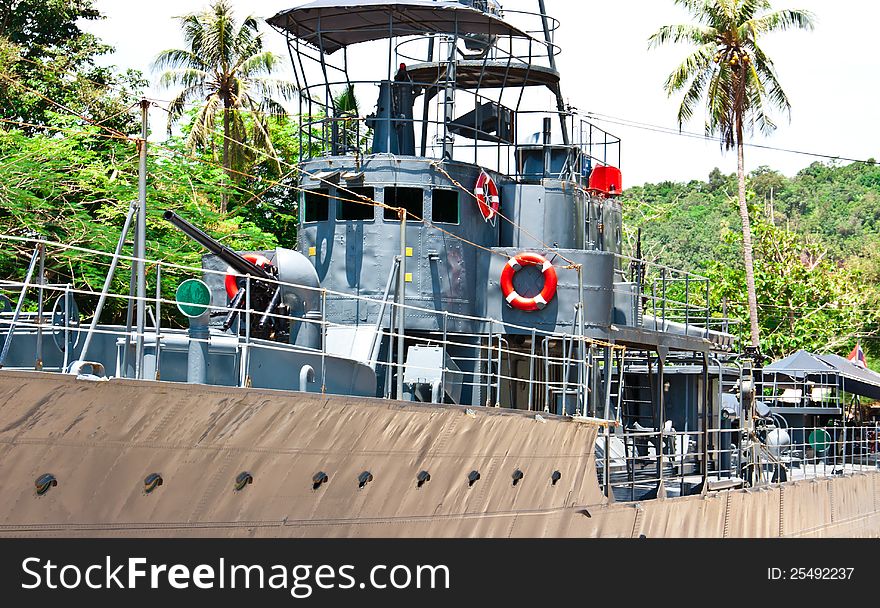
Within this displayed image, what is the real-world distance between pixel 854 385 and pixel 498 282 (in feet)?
49.8

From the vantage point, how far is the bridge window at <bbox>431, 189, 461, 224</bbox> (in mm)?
16594

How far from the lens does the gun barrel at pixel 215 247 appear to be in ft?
42.0

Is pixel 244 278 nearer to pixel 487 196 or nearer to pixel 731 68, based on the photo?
pixel 487 196

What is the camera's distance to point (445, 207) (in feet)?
54.7

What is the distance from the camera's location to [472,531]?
14.2m

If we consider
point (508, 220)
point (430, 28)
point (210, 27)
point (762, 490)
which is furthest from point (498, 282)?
point (210, 27)

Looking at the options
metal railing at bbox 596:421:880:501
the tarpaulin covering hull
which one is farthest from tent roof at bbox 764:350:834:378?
the tarpaulin covering hull

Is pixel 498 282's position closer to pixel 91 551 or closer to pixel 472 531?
pixel 472 531

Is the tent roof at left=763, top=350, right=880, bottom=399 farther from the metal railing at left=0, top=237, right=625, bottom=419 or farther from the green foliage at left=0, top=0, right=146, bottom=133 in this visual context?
the green foliage at left=0, top=0, right=146, bottom=133

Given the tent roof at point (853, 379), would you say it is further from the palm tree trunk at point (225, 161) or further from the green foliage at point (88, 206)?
the palm tree trunk at point (225, 161)

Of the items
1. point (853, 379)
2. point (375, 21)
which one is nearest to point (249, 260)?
point (375, 21)

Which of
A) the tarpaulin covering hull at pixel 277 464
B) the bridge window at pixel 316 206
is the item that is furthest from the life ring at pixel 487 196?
the tarpaulin covering hull at pixel 277 464

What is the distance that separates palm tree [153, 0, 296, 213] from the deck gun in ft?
75.0

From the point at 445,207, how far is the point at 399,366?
4247 millimetres
